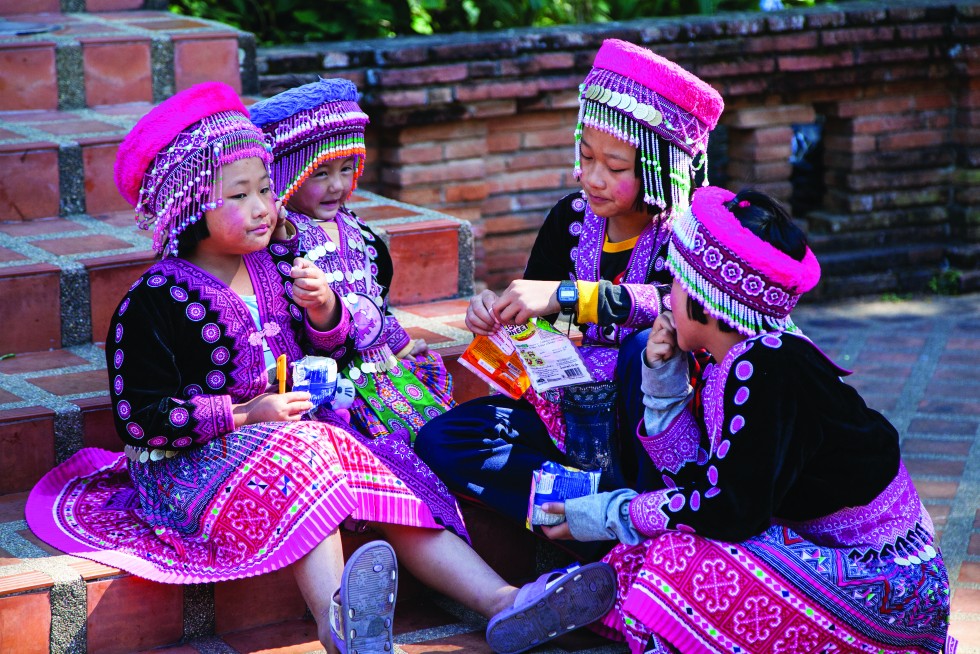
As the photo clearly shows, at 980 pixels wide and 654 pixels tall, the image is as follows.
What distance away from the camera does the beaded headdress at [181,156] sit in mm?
3164

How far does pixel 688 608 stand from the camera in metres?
2.85

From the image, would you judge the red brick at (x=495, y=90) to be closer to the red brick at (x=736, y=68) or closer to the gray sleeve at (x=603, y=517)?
the red brick at (x=736, y=68)

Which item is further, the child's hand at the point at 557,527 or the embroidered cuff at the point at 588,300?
the embroidered cuff at the point at 588,300

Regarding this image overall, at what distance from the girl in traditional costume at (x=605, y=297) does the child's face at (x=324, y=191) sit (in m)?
0.53

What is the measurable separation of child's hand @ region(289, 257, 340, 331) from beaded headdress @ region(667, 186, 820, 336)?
92 cm

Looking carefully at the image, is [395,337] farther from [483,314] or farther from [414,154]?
[414,154]

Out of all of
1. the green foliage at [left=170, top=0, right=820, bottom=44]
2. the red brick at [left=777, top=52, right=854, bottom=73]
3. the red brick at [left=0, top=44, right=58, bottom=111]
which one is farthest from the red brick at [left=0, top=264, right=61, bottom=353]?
the red brick at [left=777, top=52, right=854, bottom=73]

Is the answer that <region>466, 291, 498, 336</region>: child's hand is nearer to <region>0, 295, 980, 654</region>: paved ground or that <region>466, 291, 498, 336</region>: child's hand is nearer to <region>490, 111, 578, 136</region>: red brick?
<region>0, 295, 980, 654</region>: paved ground

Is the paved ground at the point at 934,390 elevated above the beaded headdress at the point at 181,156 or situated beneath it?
situated beneath

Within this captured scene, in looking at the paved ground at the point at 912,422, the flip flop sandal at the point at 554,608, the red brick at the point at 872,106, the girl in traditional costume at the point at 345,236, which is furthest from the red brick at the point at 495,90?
the flip flop sandal at the point at 554,608

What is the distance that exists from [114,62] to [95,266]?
144cm

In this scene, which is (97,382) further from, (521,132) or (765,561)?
(521,132)

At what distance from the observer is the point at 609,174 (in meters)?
3.41

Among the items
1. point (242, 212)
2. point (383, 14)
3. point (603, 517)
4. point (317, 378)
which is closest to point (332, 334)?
point (317, 378)
